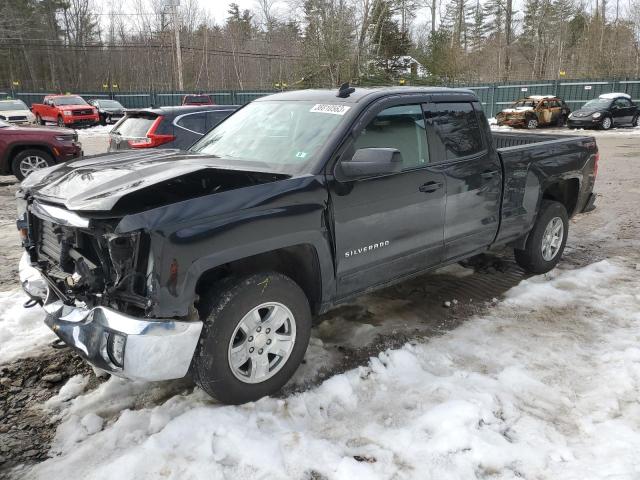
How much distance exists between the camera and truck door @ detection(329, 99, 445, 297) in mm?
3426

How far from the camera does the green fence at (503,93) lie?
1111 inches

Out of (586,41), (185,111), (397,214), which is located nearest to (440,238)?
(397,214)

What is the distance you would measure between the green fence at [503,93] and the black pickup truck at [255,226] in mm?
28370

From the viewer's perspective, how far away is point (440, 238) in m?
4.13

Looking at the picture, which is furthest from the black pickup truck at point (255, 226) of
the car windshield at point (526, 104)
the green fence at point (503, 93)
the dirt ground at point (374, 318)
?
the green fence at point (503, 93)

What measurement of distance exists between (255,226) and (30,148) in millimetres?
9807

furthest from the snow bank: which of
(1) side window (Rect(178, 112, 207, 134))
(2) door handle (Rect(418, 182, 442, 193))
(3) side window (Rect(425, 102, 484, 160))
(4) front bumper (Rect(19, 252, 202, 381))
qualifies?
(1) side window (Rect(178, 112, 207, 134))

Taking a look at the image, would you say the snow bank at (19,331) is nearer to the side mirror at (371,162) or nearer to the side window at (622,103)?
the side mirror at (371,162)

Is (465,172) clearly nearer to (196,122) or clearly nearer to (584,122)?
(196,122)

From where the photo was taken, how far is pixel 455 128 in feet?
14.1

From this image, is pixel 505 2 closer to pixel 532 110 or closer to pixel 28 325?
pixel 532 110

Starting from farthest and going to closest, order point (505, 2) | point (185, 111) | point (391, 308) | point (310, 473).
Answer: point (505, 2) < point (185, 111) < point (391, 308) < point (310, 473)

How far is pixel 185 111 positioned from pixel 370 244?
6.46 metres

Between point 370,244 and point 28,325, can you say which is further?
point 28,325
